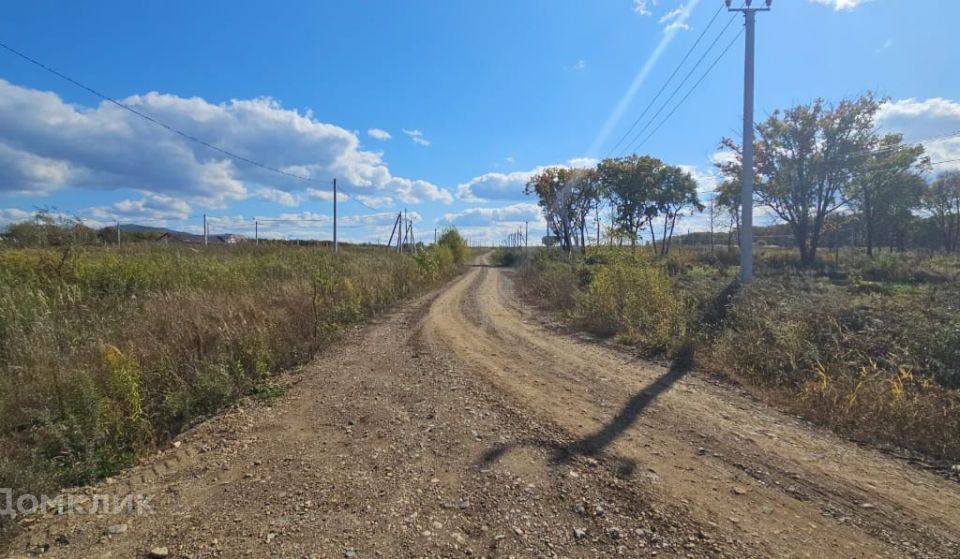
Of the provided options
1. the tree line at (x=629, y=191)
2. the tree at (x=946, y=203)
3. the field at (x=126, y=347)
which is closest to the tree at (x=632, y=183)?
the tree line at (x=629, y=191)

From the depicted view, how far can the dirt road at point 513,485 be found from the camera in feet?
8.31

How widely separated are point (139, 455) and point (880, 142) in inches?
1432

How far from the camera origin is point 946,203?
131ft

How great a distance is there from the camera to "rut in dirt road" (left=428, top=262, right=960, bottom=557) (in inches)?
105

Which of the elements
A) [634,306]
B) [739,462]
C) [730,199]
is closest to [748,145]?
[634,306]

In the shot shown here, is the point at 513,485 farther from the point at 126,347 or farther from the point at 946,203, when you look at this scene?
the point at 946,203

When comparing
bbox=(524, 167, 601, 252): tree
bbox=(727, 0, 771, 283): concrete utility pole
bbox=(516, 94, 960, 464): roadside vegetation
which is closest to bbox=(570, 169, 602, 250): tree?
bbox=(524, 167, 601, 252): tree

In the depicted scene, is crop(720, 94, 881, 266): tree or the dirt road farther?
crop(720, 94, 881, 266): tree

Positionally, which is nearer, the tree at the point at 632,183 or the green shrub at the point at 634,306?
the green shrub at the point at 634,306

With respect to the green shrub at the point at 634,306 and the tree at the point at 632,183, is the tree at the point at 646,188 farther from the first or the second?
the green shrub at the point at 634,306

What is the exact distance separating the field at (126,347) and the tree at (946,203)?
4901cm

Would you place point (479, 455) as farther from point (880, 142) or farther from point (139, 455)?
point (880, 142)

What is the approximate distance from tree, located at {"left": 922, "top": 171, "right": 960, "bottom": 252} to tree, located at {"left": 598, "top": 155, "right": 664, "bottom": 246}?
20.9m

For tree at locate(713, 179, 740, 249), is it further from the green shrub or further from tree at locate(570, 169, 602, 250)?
the green shrub
